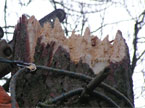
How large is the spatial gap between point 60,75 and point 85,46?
208mm

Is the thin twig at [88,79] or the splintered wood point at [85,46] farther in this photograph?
the splintered wood point at [85,46]

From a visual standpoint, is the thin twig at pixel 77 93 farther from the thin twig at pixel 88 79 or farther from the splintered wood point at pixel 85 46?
the splintered wood point at pixel 85 46

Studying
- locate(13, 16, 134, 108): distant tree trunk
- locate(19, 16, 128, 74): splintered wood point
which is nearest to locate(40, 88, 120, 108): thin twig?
locate(13, 16, 134, 108): distant tree trunk

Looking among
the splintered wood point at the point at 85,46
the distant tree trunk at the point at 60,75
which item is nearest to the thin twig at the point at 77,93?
the distant tree trunk at the point at 60,75

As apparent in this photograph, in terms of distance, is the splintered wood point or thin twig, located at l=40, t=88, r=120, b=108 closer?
thin twig, located at l=40, t=88, r=120, b=108

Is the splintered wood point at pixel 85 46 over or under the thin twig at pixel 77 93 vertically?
over

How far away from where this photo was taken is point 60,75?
1.23 m

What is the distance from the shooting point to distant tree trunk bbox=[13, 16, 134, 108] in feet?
3.82

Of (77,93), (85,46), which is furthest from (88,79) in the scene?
(85,46)

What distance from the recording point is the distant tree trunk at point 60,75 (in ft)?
3.82

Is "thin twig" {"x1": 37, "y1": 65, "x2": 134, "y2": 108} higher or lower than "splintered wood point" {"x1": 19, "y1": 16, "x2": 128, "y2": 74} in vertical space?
lower

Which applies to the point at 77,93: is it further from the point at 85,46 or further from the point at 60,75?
the point at 85,46

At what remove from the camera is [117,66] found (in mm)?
1294

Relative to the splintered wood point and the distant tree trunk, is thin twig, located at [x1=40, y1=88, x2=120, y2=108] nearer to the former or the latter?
the distant tree trunk
